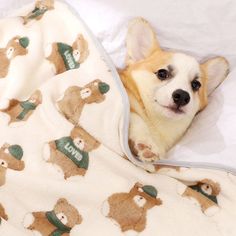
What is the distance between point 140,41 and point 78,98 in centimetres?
28

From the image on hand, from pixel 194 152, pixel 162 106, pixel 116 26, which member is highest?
pixel 116 26

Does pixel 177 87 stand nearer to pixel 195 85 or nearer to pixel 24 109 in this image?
pixel 195 85

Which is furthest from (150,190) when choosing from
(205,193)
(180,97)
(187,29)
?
(187,29)

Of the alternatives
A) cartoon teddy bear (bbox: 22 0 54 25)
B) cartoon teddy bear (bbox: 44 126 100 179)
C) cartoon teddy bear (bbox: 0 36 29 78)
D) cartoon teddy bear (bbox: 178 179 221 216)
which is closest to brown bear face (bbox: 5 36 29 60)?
cartoon teddy bear (bbox: 0 36 29 78)

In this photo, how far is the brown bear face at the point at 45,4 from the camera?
1.32 metres

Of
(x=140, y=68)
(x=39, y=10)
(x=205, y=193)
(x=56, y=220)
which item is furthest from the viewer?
(x=39, y=10)

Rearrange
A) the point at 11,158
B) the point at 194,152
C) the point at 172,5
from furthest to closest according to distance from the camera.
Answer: the point at 172,5, the point at 194,152, the point at 11,158

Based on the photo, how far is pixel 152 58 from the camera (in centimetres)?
120

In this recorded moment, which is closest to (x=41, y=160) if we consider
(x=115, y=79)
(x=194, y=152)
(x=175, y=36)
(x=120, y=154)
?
(x=120, y=154)

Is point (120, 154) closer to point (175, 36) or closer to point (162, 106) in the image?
point (162, 106)

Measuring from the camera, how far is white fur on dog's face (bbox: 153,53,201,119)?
3.65ft

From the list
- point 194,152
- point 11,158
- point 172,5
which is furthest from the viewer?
A: point 172,5

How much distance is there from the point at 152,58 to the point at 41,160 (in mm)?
446

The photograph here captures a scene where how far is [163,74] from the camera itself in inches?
45.4
